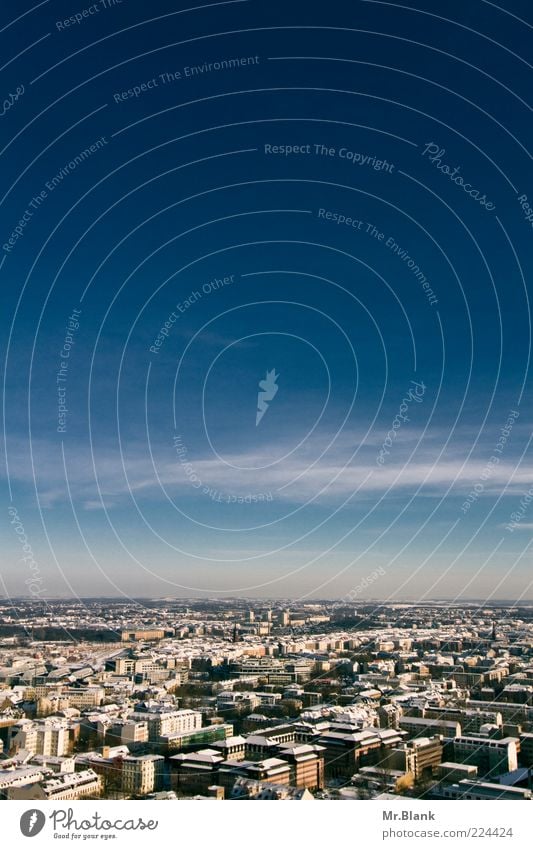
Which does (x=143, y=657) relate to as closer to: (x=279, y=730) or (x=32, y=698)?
(x=32, y=698)
